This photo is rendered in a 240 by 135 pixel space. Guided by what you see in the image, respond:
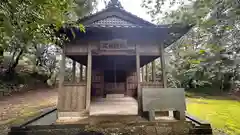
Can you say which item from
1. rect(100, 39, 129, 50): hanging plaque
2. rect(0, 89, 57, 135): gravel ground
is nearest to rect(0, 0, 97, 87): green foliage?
rect(100, 39, 129, 50): hanging plaque

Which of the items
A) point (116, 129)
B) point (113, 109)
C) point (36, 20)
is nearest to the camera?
point (36, 20)

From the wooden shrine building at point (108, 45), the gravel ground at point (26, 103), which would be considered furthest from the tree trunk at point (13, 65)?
the wooden shrine building at point (108, 45)

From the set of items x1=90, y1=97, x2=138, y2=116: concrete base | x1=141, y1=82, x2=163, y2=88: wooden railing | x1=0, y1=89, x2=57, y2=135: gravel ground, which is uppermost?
x1=141, y1=82, x2=163, y2=88: wooden railing

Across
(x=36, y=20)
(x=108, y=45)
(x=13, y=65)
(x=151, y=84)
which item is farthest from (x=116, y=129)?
(x=13, y=65)

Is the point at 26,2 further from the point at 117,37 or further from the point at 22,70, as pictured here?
the point at 22,70

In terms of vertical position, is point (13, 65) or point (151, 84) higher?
point (13, 65)

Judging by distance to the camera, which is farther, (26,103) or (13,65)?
(13,65)

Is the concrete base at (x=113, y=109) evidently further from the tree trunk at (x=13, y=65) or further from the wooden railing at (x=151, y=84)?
the tree trunk at (x=13, y=65)

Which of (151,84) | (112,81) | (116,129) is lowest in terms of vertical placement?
(116,129)

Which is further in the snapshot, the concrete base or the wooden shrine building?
the concrete base

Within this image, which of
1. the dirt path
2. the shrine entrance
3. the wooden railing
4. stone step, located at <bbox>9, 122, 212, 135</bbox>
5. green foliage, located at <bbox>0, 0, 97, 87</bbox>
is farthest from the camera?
the shrine entrance

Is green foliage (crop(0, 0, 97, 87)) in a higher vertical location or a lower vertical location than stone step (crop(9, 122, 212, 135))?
higher

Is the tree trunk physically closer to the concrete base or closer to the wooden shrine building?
the concrete base

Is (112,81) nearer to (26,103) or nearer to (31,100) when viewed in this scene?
(26,103)
